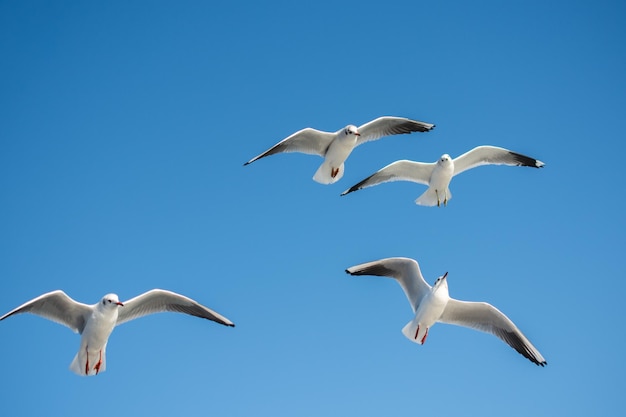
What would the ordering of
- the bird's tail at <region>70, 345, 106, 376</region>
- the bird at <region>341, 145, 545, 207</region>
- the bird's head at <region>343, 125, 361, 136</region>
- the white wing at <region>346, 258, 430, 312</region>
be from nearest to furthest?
1. the bird's tail at <region>70, 345, 106, 376</region>
2. the white wing at <region>346, 258, 430, 312</region>
3. the bird's head at <region>343, 125, 361, 136</region>
4. the bird at <region>341, 145, 545, 207</region>

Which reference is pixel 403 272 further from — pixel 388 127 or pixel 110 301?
pixel 110 301

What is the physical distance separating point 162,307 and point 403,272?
375cm

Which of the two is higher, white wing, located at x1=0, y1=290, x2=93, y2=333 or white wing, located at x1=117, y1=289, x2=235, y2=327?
white wing, located at x1=117, y1=289, x2=235, y2=327

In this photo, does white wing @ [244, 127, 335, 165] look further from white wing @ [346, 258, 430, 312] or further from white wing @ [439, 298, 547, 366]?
white wing @ [439, 298, 547, 366]

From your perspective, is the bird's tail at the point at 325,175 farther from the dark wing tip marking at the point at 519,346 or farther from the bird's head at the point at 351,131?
the dark wing tip marking at the point at 519,346

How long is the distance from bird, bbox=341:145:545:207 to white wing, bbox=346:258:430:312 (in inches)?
108

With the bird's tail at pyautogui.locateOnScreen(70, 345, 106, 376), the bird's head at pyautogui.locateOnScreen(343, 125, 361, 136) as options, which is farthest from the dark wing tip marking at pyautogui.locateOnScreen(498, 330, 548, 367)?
the bird's tail at pyautogui.locateOnScreen(70, 345, 106, 376)

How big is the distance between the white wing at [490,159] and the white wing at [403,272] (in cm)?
342

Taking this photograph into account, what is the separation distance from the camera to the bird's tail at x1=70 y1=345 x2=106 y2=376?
11.2 metres

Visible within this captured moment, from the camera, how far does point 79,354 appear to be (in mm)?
11258

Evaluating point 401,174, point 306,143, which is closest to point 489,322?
point 401,174

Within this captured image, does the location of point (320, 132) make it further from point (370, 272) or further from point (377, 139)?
point (370, 272)

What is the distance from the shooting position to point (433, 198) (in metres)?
Answer: 14.4

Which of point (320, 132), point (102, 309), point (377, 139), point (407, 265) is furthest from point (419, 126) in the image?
point (102, 309)
